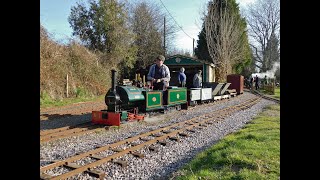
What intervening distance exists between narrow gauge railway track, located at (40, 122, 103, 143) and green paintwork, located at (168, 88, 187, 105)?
3702 mm

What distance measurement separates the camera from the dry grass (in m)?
14.1

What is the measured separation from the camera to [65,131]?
22.0 feet

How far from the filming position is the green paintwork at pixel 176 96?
10.6 metres

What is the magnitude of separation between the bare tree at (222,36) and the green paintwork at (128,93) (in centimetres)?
1955

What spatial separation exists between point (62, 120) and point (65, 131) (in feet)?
8.00

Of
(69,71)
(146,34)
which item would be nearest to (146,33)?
(146,34)

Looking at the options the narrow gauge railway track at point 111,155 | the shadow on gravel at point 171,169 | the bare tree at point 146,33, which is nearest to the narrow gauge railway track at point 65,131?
the narrow gauge railway track at point 111,155

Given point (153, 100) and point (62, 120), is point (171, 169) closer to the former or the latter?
point (153, 100)

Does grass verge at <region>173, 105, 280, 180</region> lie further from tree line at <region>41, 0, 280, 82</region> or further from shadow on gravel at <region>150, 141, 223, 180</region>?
tree line at <region>41, 0, 280, 82</region>

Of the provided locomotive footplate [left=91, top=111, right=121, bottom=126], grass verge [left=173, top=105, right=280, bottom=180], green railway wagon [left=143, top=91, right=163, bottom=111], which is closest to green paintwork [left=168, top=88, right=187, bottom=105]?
green railway wagon [left=143, top=91, right=163, bottom=111]

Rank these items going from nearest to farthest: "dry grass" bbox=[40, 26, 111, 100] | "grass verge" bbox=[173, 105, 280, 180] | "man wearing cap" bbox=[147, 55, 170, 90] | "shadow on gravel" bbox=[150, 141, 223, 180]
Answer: "grass verge" bbox=[173, 105, 280, 180] → "shadow on gravel" bbox=[150, 141, 223, 180] → "man wearing cap" bbox=[147, 55, 170, 90] → "dry grass" bbox=[40, 26, 111, 100]

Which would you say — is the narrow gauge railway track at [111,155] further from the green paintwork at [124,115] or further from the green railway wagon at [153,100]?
the green railway wagon at [153,100]

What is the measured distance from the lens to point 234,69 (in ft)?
119
